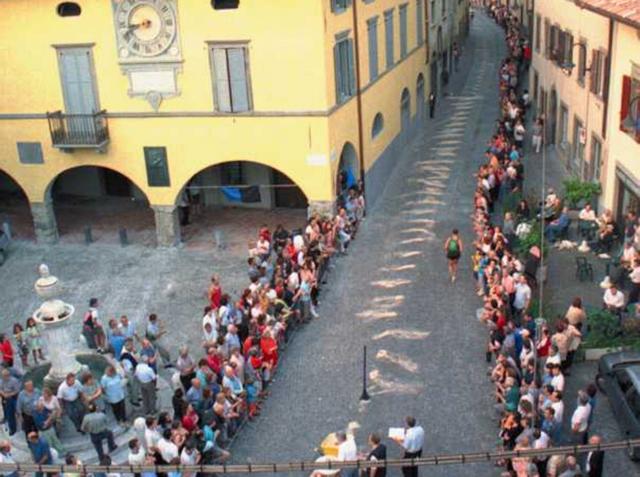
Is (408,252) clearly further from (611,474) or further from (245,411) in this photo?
(611,474)

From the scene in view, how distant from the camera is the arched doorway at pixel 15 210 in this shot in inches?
1096

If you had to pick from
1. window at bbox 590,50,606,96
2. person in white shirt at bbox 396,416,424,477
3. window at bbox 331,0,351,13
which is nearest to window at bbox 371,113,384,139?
window at bbox 331,0,351,13

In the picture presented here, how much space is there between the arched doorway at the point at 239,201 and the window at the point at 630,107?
10536 mm

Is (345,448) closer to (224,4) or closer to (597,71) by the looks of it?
(224,4)

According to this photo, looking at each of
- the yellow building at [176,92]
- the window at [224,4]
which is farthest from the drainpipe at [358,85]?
the window at [224,4]

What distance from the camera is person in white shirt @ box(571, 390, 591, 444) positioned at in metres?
13.2

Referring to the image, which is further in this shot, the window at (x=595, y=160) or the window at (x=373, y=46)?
the window at (x=373, y=46)

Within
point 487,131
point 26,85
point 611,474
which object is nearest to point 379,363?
point 611,474

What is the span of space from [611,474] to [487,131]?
2454cm

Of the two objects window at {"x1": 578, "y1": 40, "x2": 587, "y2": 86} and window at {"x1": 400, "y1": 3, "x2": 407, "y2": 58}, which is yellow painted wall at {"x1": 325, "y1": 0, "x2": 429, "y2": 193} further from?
window at {"x1": 578, "y1": 40, "x2": 587, "y2": 86}

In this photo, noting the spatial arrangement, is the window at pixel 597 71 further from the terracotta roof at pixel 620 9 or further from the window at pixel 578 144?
the terracotta roof at pixel 620 9

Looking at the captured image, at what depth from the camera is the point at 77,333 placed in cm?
2022

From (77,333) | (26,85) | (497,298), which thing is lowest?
(77,333)

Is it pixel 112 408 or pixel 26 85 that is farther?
pixel 26 85
